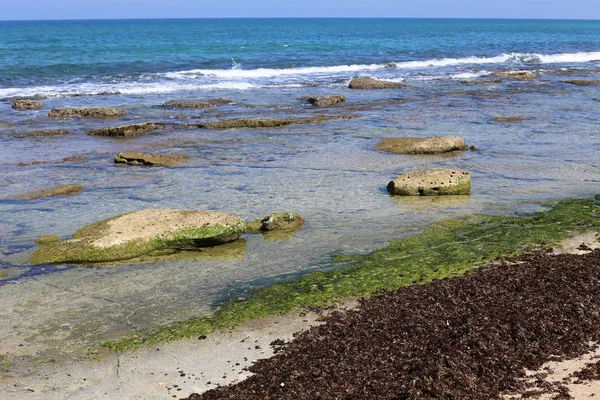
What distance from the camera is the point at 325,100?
93.1ft

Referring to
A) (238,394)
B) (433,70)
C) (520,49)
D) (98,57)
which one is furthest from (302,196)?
(520,49)

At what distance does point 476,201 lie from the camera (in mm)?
13609

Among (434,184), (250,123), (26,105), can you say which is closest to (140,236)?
(434,184)

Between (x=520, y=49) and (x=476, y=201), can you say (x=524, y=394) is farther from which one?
(x=520, y=49)

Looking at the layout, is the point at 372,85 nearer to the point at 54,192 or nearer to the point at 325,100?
the point at 325,100

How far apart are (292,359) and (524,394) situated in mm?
2304

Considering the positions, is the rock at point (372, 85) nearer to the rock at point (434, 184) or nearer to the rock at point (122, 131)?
the rock at point (122, 131)

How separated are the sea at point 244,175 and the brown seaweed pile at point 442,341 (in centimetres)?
194

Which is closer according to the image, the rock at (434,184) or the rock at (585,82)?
the rock at (434,184)

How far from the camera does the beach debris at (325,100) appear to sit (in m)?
28.0

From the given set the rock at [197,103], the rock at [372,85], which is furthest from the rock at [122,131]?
the rock at [372,85]

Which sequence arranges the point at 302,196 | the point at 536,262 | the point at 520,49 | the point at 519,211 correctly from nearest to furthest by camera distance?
the point at 536,262
the point at 519,211
the point at 302,196
the point at 520,49

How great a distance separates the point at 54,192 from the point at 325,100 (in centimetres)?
1551

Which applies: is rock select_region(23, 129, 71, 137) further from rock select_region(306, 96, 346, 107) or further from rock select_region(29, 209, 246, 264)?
rock select_region(29, 209, 246, 264)
